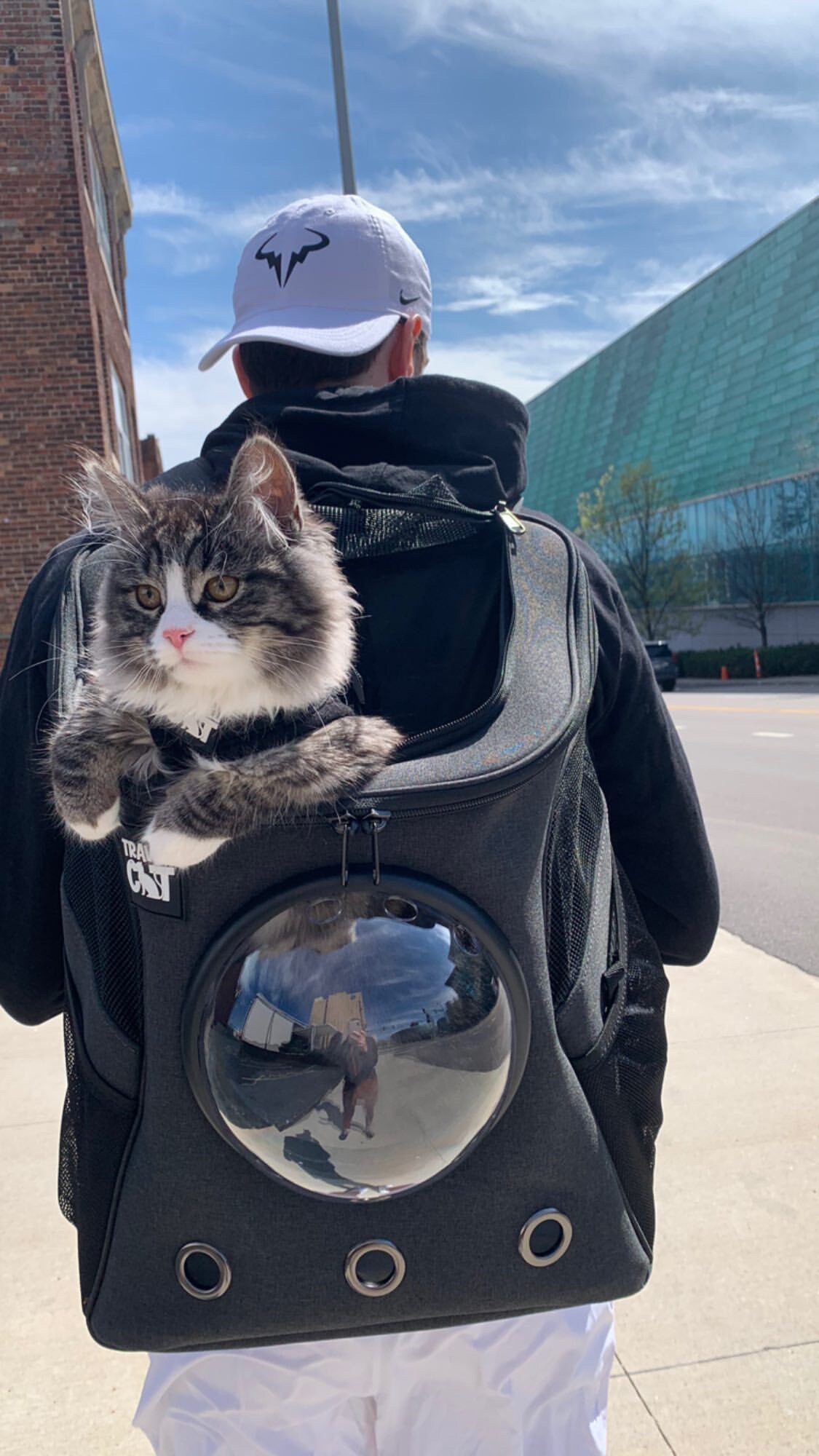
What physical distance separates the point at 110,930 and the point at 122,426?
17.7 meters

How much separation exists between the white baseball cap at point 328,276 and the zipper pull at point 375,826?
0.79 meters

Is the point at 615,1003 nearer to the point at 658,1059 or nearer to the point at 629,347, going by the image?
the point at 658,1059

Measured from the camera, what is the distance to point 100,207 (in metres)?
18.1

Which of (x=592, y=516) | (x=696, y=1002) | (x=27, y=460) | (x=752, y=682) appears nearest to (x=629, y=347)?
(x=592, y=516)

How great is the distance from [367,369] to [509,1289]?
4.58ft

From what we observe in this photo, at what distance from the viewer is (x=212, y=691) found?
1.56m

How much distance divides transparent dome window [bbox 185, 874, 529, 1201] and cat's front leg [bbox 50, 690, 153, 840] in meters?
0.31

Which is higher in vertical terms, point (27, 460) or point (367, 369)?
point (27, 460)

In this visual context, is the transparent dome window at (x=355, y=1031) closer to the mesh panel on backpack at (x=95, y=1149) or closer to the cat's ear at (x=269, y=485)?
the mesh panel on backpack at (x=95, y=1149)

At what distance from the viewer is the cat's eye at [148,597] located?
1.66 meters

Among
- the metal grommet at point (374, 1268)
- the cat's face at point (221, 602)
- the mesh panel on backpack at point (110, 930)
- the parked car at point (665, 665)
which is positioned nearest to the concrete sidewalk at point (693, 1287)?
the metal grommet at point (374, 1268)

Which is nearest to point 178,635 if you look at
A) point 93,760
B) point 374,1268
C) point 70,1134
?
point 93,760

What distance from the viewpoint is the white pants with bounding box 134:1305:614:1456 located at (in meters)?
1.58

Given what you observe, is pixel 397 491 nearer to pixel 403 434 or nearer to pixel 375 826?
pixel 403 434
